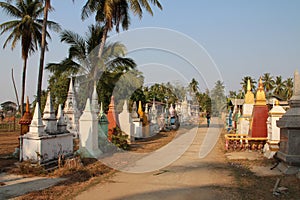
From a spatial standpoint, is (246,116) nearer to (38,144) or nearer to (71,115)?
(71,115)

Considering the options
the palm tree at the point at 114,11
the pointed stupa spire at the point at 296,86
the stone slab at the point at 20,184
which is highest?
the palm tree at the point at 114,11

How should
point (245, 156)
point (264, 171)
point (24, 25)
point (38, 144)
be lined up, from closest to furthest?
1. point (264, 171)
2. point (38, 144)
3. point (245, 156)
4. point (24, 25)

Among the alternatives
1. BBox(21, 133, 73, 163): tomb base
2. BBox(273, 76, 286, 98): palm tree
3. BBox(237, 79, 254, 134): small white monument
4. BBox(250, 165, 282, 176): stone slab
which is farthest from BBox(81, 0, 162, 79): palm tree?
BBox(273, 76, 286, 98): palm tree

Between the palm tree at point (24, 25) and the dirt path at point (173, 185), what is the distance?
18.8 metres

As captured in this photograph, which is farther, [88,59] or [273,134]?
[88,59]

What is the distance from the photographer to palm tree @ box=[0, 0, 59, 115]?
77.0ft

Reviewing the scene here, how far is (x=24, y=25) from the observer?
23.5 meters

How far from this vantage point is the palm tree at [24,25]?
Result: 2348 cm

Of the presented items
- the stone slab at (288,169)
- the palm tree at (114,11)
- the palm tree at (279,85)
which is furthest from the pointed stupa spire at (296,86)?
the palm tree at (279,85)

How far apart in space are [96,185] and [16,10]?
2196 centimetres

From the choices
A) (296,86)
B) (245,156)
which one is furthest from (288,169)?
(245,156)

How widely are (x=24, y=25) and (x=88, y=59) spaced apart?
754 centimetres

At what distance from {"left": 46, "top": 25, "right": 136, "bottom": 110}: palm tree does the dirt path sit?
1227cm

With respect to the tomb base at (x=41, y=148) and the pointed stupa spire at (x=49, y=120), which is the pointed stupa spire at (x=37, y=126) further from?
the pointed stupa spire at (x=49, y=120)
